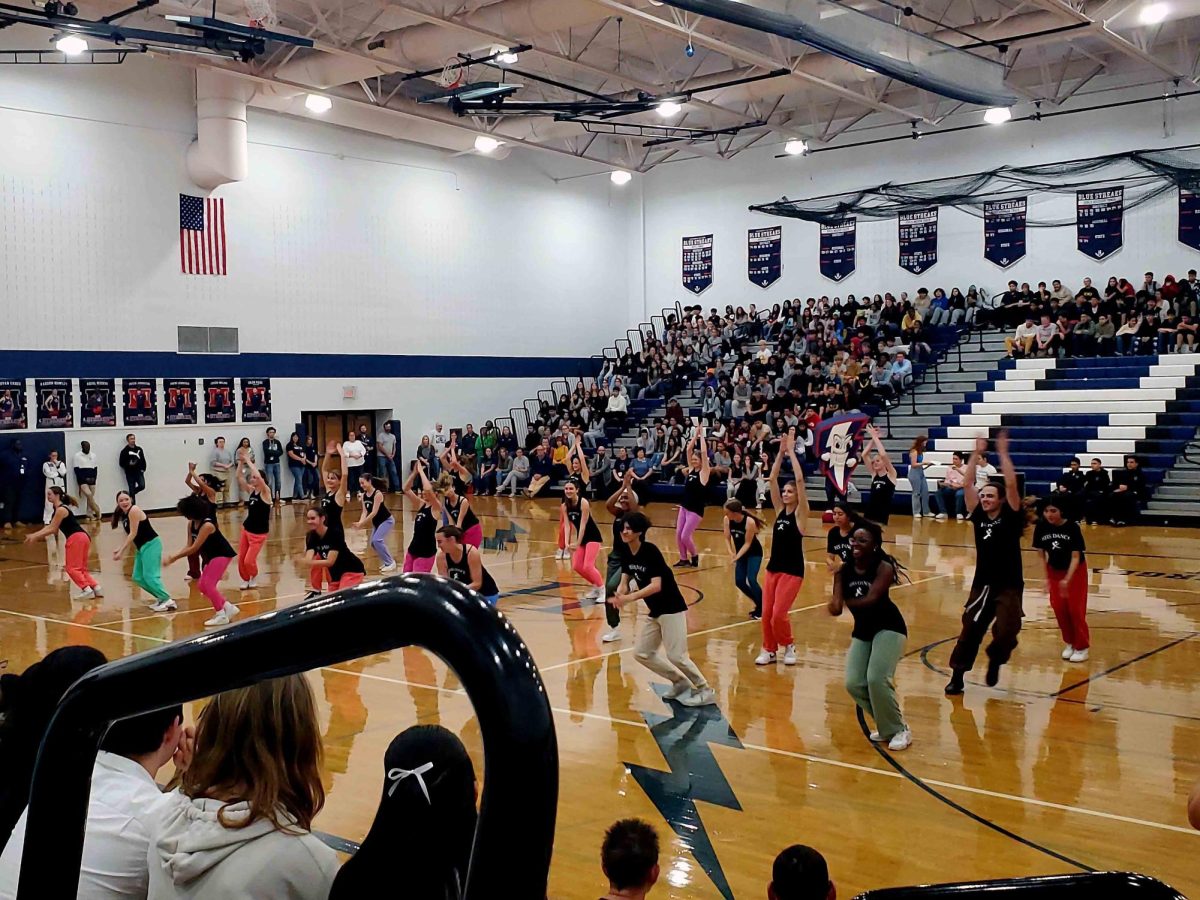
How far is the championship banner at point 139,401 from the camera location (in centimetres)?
2636

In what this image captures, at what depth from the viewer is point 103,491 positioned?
85.5ft

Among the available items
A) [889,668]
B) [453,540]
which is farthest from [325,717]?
[889,668]

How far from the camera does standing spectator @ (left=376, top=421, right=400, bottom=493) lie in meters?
31.2

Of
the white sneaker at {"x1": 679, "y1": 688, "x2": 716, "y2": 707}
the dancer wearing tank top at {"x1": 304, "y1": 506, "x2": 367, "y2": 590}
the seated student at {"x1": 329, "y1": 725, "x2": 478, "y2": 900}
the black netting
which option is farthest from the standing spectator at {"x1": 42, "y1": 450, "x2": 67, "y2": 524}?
the seated student at {"x1": 329, "y1": 725, "x2": 478, "y2": 900}

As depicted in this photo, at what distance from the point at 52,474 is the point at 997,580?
20.8m

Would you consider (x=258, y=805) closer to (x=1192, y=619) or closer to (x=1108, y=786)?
(x=1108, y=786)

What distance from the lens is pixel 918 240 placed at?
3136 cm

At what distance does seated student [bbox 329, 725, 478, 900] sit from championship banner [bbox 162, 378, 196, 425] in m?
26.8

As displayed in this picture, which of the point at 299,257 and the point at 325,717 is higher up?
the point at 299,257

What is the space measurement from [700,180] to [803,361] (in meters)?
9.22

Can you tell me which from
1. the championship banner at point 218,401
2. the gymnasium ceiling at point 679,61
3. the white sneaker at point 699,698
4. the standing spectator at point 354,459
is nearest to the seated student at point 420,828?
the white sneaker at point 699,698

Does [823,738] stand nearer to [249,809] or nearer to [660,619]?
[660,619]

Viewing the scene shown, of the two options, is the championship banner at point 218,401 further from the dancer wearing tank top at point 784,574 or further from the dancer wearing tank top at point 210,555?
the dancer wearing tank top at point 784,574

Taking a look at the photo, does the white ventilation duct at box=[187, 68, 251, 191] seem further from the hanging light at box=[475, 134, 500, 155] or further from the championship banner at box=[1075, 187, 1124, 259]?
the championship banner at box=[1075, 187, 1124, 259]
